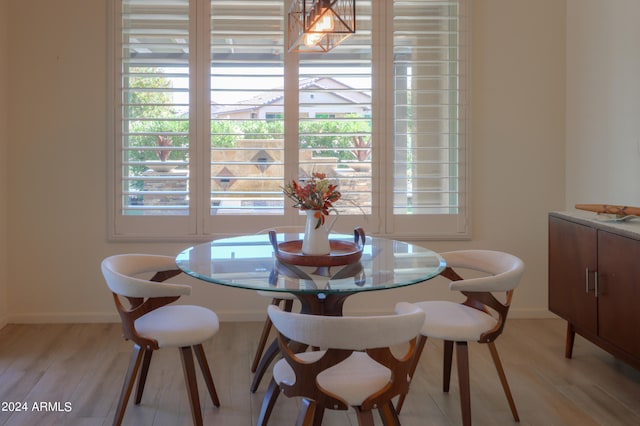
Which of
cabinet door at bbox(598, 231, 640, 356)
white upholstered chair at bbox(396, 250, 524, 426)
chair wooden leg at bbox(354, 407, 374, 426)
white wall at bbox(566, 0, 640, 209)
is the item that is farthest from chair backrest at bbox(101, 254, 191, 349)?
white wall at bbox(566, 0, 640, 209)

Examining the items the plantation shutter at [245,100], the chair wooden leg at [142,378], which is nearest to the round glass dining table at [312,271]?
the chair wooden leg at [142,378]

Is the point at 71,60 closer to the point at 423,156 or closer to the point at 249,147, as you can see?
the point at 249,147

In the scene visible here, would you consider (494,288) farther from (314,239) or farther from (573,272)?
(573,272)

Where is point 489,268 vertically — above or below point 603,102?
below

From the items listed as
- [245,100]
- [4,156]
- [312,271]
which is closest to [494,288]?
[312,271]

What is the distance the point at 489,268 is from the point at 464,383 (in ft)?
2.11

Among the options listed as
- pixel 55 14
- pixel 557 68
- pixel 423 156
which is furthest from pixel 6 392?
pixel 557 68

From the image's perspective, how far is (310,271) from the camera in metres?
2.35

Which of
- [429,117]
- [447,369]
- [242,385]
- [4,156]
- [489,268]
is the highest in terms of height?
[429,117]

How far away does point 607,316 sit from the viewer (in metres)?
2.93

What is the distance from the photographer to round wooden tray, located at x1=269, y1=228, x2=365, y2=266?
245 centimetres

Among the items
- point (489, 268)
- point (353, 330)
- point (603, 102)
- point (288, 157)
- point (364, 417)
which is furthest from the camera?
point (288, 157)

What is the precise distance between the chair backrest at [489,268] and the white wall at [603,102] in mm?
1189

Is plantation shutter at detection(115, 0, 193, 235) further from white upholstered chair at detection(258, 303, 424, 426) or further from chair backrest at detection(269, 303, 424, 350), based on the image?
chair backrest at detection(269, 303, 424, 350)
